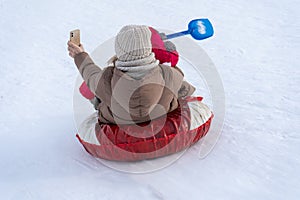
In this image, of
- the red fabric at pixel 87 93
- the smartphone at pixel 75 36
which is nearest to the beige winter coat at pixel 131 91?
the smartphone at pixel 75 36

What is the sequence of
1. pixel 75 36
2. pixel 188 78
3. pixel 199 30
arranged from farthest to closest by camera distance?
pixel 188 78 < pixel 199 30 < pixel 75 36

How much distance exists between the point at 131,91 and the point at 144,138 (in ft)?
0.95

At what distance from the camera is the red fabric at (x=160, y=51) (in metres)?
1.82

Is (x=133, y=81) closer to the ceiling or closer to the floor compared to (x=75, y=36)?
closer to the floor

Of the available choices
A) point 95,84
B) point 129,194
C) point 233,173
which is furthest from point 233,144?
point 95,84

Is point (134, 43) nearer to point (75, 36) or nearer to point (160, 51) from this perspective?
point (160, 51)

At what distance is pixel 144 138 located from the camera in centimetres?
187

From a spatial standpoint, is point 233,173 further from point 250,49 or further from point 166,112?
point 250,49

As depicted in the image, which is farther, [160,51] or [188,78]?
[188,78]

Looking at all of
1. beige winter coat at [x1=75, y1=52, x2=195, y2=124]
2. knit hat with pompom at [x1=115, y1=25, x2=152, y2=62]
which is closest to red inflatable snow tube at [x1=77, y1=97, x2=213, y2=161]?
beige winter coat at [x1=75, y1=52, x2=195, y2=124]

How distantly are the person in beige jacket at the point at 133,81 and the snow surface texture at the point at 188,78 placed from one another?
32 centimetres

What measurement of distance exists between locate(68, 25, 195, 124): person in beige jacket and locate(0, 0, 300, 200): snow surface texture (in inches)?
12.7

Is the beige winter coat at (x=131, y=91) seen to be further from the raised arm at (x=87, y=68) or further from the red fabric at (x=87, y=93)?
the red fabric at (x=87, y=93)

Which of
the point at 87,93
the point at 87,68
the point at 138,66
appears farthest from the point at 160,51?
the point at 87,93
